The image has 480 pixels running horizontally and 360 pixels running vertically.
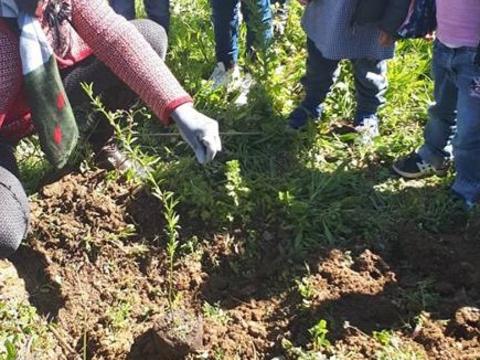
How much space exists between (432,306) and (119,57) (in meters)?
1.28

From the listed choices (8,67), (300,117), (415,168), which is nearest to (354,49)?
(300,117)

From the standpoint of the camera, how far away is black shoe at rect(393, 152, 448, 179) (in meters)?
2.90

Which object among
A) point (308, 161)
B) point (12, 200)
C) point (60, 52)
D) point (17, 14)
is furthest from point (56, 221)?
point (308, 161)

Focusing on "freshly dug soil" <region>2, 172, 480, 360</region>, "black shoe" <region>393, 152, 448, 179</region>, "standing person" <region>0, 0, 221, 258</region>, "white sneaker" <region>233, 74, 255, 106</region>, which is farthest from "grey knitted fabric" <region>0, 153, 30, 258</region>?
"black shoe" <region>393, 152, 448, 179</region>

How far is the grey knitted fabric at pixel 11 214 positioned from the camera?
7.13 feet

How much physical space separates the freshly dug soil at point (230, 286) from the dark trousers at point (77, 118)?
11.2 inches

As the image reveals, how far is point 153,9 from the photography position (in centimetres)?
354

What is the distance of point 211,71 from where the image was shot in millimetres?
3605

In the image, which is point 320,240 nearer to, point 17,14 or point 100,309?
point 100,309

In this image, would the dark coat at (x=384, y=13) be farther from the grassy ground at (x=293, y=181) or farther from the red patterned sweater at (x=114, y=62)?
the red patterned sweater at (x=114, y=62)

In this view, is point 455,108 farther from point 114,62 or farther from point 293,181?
point 114,62

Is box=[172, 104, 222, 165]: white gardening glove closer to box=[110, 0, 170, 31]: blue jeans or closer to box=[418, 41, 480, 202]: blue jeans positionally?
box=[418, 41, 480, 202]: blue jeans

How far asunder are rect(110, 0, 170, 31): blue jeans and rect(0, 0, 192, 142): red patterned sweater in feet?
4.19

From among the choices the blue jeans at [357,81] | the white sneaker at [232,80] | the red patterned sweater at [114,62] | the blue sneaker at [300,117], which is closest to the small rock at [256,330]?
the red patterned sweater at [114,62]
